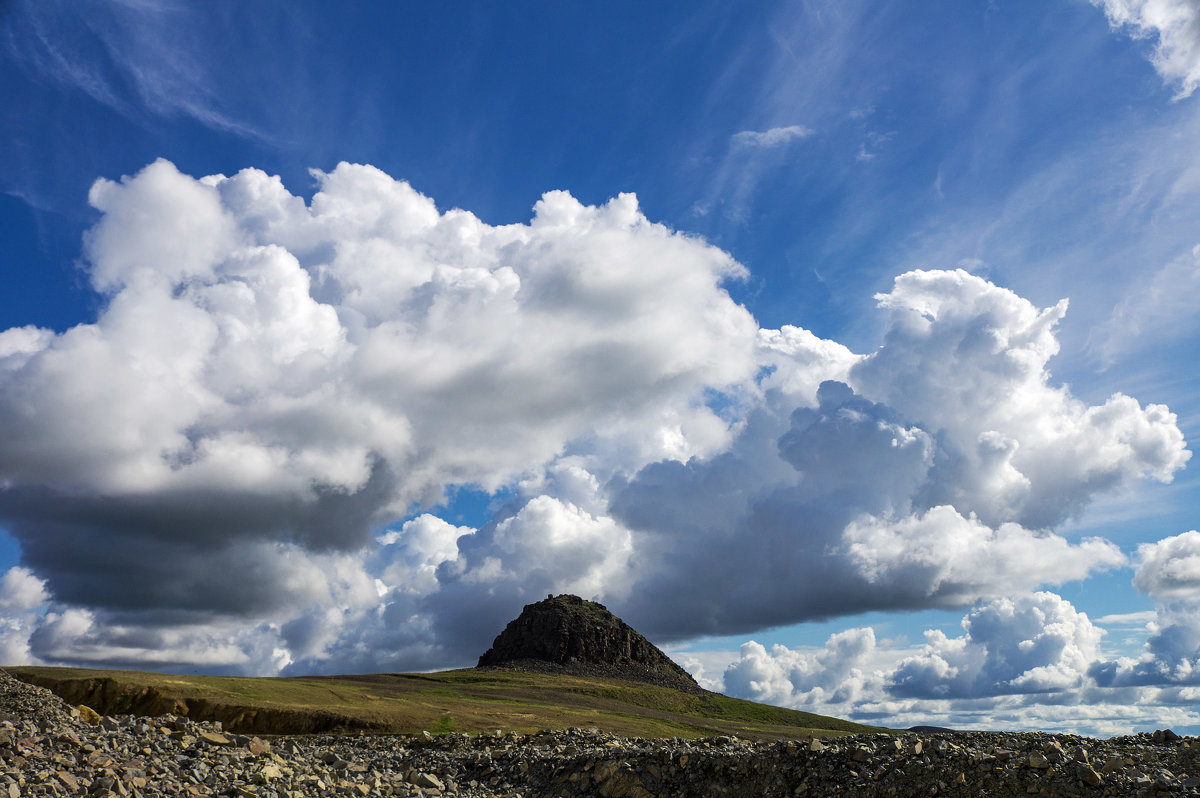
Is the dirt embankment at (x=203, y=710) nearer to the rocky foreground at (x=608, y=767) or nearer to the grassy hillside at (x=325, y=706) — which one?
the grassy hillside at (x=325, y=706)

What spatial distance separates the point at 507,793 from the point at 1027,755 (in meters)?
21.5

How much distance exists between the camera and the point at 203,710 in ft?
229

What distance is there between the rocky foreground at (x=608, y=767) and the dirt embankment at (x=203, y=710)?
3216 cm

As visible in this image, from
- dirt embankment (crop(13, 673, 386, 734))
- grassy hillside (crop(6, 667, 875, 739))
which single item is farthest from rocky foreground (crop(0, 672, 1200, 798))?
grassy hillside (crop(6, 667, 875, 739))

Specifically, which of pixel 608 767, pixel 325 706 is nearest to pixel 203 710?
pixel 325 706

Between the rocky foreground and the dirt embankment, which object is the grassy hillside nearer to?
the dirt embankment

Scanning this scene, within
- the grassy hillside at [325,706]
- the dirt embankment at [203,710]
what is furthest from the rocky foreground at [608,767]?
the grassy hillside at [325,706]

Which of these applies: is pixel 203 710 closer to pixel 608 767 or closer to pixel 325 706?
pixel 325 706

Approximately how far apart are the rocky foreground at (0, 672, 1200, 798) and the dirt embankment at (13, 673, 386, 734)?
32.2m

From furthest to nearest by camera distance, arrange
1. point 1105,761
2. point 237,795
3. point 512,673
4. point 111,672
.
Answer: point 512,673, point 111,672, point 1105,761, point 237,795

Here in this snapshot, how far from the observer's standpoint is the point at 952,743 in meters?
28.4

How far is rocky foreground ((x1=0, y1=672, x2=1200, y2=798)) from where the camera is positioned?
2302 centimetres

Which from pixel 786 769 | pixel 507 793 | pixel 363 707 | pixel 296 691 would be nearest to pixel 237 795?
pixel 507 793

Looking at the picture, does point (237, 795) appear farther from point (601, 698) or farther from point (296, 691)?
point (601, 698)
